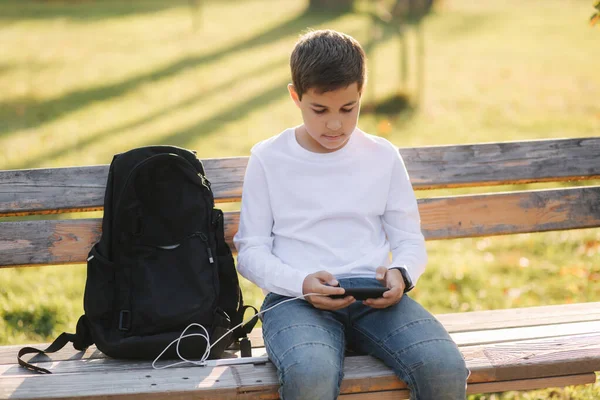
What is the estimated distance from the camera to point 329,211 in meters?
2.87

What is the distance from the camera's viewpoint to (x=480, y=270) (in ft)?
17.0

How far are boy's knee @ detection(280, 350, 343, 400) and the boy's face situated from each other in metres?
0.84

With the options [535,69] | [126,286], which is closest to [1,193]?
[126,286]

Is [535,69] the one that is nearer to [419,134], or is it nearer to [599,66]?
[599,66]

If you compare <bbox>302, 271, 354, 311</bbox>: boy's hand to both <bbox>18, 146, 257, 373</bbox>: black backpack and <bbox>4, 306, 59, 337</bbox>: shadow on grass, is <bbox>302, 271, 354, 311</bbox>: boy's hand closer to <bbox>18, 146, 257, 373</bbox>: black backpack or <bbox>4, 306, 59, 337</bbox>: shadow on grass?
<bbox>18, 146, 257, 373</bbox>: black backpack

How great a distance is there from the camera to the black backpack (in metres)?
2.78

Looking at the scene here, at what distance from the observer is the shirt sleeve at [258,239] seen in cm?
276

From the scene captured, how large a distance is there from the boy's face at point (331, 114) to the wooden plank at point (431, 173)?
0.67 meters

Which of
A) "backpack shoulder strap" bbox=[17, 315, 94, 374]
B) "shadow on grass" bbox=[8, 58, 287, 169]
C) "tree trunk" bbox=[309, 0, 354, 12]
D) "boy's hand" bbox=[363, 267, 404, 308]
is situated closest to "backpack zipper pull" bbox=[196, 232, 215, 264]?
"backpack shoulder strap" bbox=[17, 315, 94, 374]

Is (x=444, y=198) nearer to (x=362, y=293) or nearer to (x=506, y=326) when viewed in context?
(x=506, y=326)

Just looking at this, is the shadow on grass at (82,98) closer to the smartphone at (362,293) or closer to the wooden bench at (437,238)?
the wooden bench at (437,238)

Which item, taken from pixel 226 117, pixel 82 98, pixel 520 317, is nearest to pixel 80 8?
pixel 82 98

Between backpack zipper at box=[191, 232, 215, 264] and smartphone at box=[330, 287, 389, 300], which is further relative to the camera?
backpack zipper at box=[191, 232, 215, 264]

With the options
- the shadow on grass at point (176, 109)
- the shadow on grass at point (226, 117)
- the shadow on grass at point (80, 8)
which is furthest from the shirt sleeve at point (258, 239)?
the shadow on grass at point (80, 8)
